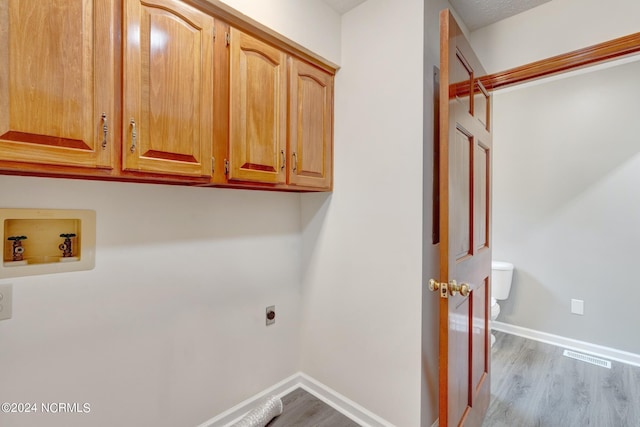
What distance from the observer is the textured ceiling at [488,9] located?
1671mm

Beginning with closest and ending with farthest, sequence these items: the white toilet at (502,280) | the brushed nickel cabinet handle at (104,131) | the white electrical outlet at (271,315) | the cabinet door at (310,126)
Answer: the brushed nickel cabinet handle at (104,131) < the cabinet door at (310,126) < the white electrical outlet at (271,315) < the white toilet at (502,280)

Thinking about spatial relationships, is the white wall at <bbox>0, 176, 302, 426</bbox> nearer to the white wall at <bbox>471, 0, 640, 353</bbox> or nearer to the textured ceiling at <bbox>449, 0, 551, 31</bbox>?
the textured ceiling at <bbox>449, 0, 551, 31</bbox>

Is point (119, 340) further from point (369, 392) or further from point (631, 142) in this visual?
point (631, 142)

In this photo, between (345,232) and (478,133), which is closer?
(478,133)

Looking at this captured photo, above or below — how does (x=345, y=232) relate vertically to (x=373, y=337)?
above

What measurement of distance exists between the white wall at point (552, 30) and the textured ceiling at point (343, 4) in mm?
828

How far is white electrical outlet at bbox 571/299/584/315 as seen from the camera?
2703 millimetres

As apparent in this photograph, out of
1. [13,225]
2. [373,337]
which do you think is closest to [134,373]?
[13,225]

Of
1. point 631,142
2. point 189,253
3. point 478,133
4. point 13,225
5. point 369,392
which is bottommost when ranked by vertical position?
point 369,392

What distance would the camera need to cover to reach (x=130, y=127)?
42.8 inches

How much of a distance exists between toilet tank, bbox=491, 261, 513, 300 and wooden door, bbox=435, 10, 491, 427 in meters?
1.36

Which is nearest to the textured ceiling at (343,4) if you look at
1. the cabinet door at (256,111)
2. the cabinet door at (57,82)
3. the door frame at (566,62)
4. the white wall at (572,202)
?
the cabinet door at (256,111)

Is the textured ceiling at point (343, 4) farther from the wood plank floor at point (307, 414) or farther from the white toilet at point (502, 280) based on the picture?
the white toilet at point (502, 280)

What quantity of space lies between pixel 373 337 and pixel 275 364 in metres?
0.72
